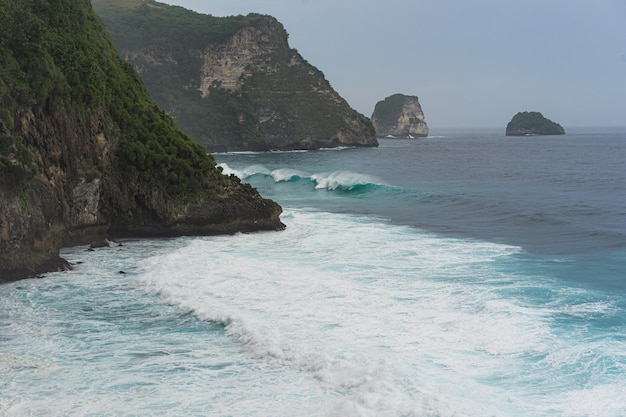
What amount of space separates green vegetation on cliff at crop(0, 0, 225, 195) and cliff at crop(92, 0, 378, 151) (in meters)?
85.6

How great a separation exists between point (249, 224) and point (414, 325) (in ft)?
42.6

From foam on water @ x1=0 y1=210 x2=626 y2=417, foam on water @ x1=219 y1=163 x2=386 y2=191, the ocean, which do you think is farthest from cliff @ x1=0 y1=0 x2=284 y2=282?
foam on water @ x1=219 y1=163 x2=386 y2=191

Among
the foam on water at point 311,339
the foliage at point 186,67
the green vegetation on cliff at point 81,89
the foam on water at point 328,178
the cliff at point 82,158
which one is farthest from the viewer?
the foliage at point 186,67

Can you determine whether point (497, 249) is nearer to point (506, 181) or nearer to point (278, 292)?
point (278, 292)

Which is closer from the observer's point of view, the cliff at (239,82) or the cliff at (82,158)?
the cliff at (82,158)

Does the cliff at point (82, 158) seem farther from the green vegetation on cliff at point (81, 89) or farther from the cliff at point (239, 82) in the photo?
the cliff at point (239, 82)

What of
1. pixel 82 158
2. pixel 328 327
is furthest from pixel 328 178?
pixel 328 327

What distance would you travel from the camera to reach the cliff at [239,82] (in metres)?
115

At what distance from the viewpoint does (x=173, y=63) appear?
122 m

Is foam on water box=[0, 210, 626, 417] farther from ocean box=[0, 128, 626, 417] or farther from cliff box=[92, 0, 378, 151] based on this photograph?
cliff box=[92, 0, 378, 151]

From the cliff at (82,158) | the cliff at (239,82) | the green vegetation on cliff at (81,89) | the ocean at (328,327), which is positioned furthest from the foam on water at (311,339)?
the cliff at (239,82)

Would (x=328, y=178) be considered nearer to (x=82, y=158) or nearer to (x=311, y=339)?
(x=82, y=158)

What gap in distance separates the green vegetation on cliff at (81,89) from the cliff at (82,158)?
1.5 inches

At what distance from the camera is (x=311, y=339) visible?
43.3 ft
